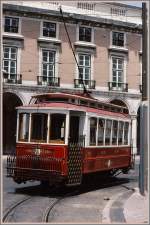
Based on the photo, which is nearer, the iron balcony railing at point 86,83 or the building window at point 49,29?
the building window at point 49,29

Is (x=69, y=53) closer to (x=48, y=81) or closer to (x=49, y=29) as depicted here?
(x=49, y=29)

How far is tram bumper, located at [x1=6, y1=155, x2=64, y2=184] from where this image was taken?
553 inches

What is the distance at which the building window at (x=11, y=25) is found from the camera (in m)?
36.7

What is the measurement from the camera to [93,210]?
40.0ft

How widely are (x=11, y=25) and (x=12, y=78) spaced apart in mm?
3960

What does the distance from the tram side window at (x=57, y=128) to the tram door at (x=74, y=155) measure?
35 centimetres

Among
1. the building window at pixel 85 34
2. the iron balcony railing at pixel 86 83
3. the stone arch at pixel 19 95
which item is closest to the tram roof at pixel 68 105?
the stone arch at pixel 19 95

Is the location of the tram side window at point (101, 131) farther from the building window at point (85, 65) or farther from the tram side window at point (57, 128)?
the building window at point (85, 65)

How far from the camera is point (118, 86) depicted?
40.4 metres

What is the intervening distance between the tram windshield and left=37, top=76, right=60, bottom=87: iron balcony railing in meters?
22.3

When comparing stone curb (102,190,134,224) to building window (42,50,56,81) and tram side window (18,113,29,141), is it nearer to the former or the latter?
tram side window (18,113,29,141)

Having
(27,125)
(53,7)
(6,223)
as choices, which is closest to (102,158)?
(27,125)

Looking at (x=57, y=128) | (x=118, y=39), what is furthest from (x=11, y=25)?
(x=57, y=128)

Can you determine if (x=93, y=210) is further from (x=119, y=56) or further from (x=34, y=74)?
(x=119, y=56)
